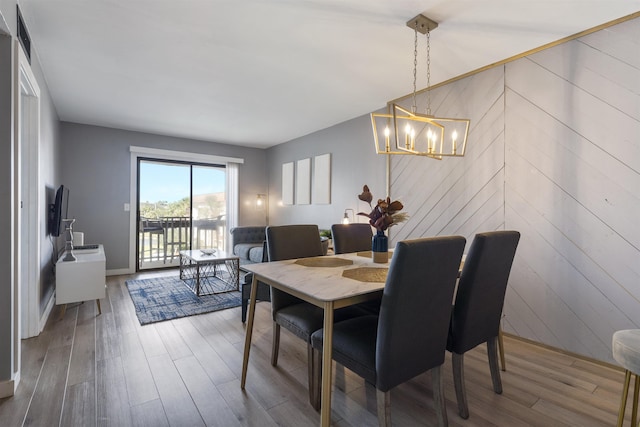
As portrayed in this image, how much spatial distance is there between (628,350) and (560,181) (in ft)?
5.30

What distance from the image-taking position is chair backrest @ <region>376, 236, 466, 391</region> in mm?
1230

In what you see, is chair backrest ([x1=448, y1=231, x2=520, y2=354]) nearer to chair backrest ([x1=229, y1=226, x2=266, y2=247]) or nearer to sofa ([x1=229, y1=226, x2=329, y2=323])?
sofa ([x1=229, y1=226, x2=329, y2=323])

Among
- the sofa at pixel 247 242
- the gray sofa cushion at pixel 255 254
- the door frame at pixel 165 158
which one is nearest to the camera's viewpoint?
the gray sofa cushion at pixel 255 254

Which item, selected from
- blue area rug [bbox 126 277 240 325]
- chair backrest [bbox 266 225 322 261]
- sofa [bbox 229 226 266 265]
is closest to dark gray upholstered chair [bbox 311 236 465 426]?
chair backrest [bbox 266 225 322 261]

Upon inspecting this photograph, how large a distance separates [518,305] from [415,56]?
235cm

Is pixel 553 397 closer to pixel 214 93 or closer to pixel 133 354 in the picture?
pixel 133 354

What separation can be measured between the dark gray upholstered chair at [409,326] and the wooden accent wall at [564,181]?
5.27 ft

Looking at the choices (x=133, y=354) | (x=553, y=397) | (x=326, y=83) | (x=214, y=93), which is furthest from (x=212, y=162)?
(x=553, y=397)

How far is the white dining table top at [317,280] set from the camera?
4.62ft

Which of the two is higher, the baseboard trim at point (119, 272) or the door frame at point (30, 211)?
the door frame at point (30, 211)

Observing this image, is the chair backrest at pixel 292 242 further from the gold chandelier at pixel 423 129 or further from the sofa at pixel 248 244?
the sofa at pixel 248 244

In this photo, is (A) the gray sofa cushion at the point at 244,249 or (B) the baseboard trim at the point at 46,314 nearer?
(B) the baseboard trim at the point at 46,314

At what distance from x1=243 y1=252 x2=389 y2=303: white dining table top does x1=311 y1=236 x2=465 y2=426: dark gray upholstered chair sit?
210 mm

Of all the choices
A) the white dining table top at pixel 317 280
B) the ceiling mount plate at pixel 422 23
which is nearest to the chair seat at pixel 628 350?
the white dining table top at pixel 317 280
